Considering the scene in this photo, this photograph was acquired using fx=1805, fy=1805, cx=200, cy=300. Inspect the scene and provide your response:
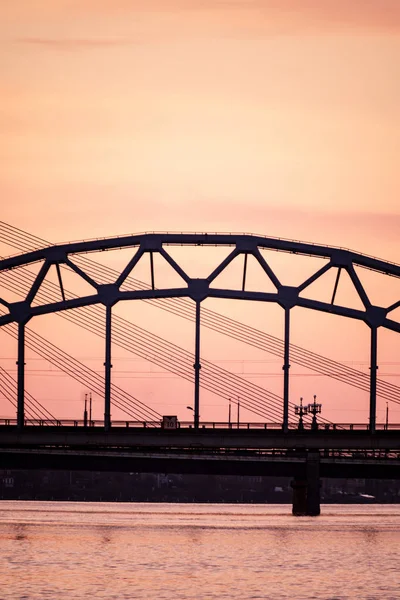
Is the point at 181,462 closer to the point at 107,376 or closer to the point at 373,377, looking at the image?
the point at 107,376

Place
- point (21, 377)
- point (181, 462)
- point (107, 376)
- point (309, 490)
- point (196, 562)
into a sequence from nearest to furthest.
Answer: point (196, 562)
point (181, 462)
point (107, 376)
point (21, 377)
point (309, 490)

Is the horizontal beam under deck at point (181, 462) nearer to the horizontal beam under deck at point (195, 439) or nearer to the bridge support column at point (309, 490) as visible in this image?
the horizontal beam under deck at point (195, 439)

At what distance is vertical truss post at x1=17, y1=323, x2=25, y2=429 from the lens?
6277 inches

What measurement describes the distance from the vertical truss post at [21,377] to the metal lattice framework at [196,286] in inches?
3.6

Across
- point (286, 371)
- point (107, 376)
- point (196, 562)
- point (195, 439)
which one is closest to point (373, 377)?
point (286, 371)

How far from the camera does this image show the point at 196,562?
4166 inches

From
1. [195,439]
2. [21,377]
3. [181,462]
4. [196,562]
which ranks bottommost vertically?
[196,562]

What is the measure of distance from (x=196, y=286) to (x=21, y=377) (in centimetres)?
1836

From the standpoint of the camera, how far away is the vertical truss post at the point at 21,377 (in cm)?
15944

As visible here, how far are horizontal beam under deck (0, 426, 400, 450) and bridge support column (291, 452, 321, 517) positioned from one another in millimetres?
1598

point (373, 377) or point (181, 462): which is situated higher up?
point (373, 377)

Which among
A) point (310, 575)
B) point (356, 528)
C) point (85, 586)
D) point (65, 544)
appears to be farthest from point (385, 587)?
point (356, 528)

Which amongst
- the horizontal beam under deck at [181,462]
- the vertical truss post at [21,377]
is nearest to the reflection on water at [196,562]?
the horizontal beam under deck at [181,462]

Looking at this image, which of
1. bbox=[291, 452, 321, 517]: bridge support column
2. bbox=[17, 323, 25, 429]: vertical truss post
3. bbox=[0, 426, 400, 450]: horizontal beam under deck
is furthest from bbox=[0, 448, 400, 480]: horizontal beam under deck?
bbox=[17, 323, 25, 429]: vertical truss post
